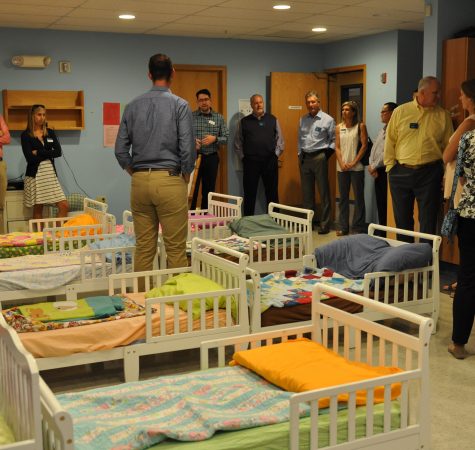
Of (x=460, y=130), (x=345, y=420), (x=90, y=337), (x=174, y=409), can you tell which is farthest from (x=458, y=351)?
(x=174, y=409)

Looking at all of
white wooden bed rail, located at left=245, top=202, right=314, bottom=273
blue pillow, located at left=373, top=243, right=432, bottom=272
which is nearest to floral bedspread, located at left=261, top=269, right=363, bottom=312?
blue pillow, located at left=373, top=243, right=432, bottom=272

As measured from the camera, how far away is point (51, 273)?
4781 mm

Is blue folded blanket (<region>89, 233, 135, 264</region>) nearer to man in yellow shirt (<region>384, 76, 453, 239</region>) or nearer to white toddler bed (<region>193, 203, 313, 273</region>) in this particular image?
white toddler bed (<region>193, 203, 313, 273</region>)

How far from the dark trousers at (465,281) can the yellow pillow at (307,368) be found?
1455 millimetres

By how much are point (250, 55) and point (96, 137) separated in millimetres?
2290

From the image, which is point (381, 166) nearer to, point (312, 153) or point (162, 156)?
point (312, 153)

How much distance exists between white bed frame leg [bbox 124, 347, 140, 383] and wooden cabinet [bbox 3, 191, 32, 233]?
Result: 15.2 ft

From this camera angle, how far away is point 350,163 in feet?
27.8

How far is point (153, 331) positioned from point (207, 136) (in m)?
5.09

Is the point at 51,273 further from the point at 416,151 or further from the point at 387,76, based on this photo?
the point at 387,76

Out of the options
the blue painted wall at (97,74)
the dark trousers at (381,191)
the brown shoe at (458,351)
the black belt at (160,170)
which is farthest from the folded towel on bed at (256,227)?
the blue painted wall at (97,74)

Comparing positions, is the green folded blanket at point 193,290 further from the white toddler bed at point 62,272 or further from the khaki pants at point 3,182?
the khaki pants at point 3,182

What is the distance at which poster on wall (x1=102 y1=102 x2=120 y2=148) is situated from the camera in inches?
342

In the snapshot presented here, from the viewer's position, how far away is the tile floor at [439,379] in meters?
3.31
